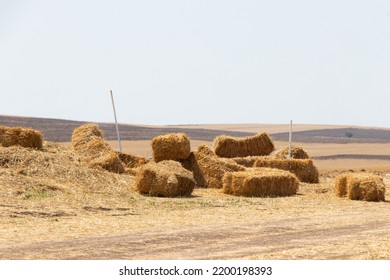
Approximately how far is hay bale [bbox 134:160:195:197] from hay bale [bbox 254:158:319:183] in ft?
16.0

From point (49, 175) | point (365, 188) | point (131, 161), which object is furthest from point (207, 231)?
Result: point (131, 161)

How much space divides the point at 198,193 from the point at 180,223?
23.0 feet

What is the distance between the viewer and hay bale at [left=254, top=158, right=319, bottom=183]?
26.5m

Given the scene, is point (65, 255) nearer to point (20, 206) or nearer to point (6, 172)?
point (20, 206)

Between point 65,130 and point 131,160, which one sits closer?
point 131,160

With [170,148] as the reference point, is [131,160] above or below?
below

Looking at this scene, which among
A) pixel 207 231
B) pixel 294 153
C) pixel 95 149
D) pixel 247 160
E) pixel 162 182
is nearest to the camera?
pixel 207 231

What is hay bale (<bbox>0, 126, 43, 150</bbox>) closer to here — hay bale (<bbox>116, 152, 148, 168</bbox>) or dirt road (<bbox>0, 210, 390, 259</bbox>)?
hay bale (<bbox>116, 152, 148, 168</bbox>)

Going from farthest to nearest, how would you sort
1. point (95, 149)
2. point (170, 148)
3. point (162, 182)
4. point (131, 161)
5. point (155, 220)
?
point (131, 161) < point (95, 149) < point (170, 148) < point (162, 182) < point (155, 220)

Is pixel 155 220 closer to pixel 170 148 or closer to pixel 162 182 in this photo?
pixel 162 182

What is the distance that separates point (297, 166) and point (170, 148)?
455cm

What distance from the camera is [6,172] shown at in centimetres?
2114

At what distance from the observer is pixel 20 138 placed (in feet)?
78.6
